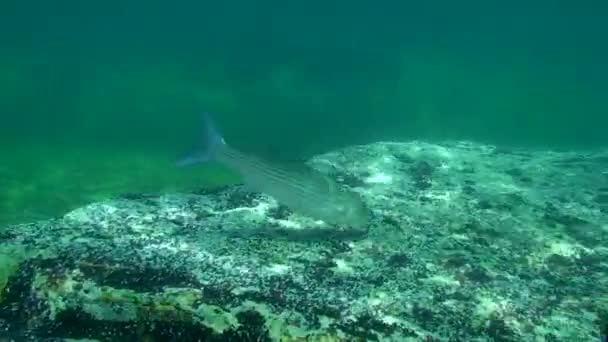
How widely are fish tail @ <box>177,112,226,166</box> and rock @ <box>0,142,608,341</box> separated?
16.2 inches

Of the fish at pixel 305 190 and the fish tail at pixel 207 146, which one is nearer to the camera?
the fish at pixel 305 190

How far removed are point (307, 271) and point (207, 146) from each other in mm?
1685

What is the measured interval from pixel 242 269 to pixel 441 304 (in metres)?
1.44

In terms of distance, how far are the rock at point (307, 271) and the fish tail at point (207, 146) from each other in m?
0.41

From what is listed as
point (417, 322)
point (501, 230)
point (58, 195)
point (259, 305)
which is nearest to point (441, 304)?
point (417, 322)

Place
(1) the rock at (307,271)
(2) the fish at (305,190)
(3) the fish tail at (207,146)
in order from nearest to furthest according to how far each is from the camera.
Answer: (1) the rock at (307,271) → (2) the fish at (305,190) → (3) the fish tail at (207,146)

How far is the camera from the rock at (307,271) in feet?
10.3

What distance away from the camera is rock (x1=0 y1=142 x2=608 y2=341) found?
315 cm

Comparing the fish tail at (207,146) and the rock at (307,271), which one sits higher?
the fish tail at (207,146)

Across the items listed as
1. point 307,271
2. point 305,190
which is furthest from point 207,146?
point 307,271

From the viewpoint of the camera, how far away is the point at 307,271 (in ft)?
12.4

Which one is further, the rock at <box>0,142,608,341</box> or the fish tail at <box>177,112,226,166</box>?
the fish tail at <box>177,112,226,166</box>

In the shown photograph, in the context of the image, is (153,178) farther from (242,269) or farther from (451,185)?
(242,269)

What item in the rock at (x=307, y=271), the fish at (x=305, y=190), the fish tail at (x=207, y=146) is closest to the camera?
the rock at (x=307, y=271)
